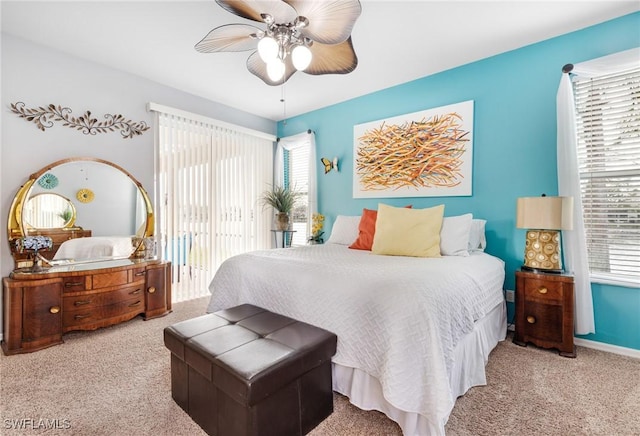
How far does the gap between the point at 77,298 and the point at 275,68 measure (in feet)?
8.36

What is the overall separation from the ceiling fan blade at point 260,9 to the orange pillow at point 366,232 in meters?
1.91

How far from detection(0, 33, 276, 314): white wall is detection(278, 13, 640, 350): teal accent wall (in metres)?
2.95

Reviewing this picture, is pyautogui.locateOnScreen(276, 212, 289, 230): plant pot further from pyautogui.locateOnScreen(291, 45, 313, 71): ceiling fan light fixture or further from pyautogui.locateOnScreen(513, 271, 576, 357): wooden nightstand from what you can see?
pyautogui.locateOnScreen(513, 271, 576, 357): wooden nightstand

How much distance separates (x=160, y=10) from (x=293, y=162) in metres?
2.69

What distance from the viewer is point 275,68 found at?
1.74 metres

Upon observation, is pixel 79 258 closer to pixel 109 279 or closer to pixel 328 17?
pixel 109 279

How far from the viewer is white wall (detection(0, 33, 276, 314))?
2.45 metres

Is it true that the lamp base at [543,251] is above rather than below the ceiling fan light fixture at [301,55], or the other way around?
below

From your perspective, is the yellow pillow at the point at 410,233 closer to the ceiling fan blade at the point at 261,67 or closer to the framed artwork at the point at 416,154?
the framed artwork at the point at 416,154

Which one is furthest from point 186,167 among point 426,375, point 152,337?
point 426,375

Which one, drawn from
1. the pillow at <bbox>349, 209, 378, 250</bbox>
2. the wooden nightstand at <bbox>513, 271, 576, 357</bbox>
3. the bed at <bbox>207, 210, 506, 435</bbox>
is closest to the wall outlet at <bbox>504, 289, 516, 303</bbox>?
the wooden nightstand at <bbox>513, 271, 576, 357</bbox>

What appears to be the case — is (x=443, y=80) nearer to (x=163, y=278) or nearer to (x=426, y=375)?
(x=426, y=375)

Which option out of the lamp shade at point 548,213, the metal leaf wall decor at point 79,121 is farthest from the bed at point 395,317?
the metal leaf wall decor at point 79,121

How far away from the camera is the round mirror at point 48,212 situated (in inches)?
100
